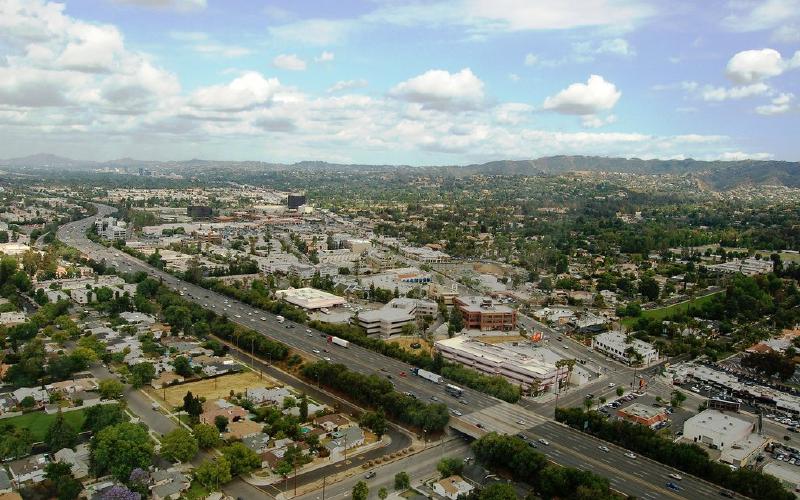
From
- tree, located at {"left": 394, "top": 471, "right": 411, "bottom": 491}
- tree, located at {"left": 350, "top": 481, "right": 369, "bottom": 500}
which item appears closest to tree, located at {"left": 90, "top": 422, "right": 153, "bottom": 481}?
tree, located at {"left": 350, "top": 481, "right": 369, "bottom": 500}

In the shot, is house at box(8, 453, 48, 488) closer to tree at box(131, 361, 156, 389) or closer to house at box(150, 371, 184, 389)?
tree at box(131, 361, 156, 389)

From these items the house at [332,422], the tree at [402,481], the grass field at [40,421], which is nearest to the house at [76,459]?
the grass field at [40,421]

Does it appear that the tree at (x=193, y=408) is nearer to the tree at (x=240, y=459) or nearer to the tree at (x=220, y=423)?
the tree at (x=220, y=423)

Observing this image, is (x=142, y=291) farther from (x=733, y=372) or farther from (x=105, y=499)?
(x=733, y=372)

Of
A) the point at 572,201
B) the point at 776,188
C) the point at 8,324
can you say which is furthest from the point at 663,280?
the point at 776,188

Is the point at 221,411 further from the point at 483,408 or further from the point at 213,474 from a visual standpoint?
the point at 483,408

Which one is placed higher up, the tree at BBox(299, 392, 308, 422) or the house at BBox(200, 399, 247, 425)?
the tree at BBox(299, 392, 308, 422)

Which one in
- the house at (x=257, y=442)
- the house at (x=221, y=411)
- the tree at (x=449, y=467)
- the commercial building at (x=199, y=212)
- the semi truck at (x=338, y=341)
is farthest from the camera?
the commercial building at (x=199, y=212)
